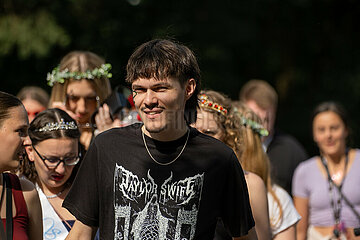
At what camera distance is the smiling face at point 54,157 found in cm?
413

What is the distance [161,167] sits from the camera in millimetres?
2969

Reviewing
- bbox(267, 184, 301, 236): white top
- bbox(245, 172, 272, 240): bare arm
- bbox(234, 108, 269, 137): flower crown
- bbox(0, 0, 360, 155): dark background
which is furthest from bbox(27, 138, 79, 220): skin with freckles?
bbox(0, 0, 360, 155): dark background

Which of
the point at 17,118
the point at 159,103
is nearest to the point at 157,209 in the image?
the point at 159,103

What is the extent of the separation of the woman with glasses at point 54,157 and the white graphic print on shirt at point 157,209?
119 centimetres

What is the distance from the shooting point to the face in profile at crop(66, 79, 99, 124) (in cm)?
527

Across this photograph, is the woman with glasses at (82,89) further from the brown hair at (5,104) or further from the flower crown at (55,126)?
the brown hair at (5,104)

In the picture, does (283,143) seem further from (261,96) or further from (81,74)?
(81,74)

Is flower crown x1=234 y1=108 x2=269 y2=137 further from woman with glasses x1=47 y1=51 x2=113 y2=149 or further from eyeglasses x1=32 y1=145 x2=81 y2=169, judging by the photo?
eyeglasses x1=32 y1=145 x2=81 y2=169

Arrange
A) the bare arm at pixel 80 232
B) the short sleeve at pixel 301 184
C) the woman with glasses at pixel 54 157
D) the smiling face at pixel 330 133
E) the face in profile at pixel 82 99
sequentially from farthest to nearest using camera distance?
the smiling face at pixel 330 133 → the short sleeve at pixel 301 184 → the face in profile at pixel 82 99 → the woman with glasses at pixel 54 157 → the bare arm at pixel 80 232

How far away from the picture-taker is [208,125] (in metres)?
4.22

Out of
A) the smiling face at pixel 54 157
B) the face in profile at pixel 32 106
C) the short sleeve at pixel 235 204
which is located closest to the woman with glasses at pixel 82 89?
the face in profile at pixel 32 106

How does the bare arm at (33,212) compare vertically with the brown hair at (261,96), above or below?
below

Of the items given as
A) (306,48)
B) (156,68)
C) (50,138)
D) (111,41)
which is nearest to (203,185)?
(156,68)

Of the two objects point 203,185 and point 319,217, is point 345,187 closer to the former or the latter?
point 319,217
